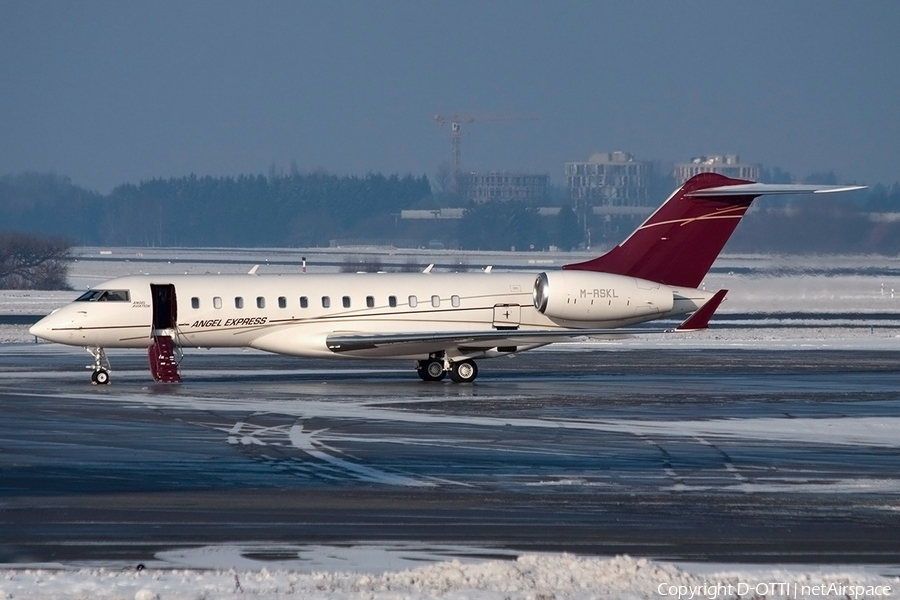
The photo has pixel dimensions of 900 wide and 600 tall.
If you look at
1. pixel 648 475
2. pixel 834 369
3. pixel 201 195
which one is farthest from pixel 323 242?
pixel 648 475

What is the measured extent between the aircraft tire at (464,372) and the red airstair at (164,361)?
17.9 feet

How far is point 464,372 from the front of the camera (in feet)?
80.1

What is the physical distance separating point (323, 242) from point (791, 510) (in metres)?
111

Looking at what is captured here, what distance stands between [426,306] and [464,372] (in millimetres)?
1556

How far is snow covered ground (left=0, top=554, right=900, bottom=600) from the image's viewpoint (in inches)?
336

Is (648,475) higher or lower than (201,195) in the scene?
lower

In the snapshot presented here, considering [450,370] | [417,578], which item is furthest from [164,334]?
[417,578]

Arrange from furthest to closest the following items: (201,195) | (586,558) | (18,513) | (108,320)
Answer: (201,195) → (108,320) → (18,513) → (586,558)

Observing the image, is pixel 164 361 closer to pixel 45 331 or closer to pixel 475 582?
pixel 45 331

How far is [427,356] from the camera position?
24.7 m

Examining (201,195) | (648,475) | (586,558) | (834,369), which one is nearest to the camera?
(586,558)

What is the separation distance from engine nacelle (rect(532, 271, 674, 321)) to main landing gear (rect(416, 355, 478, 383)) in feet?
6.23

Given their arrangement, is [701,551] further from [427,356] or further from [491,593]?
[427,356]

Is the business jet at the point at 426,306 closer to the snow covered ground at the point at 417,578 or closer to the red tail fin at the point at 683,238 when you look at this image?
the red tail fin at the point at 683,238
